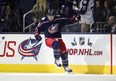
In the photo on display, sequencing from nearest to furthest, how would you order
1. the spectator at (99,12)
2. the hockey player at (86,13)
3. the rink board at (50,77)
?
the rink board at (50,77) < the hockey player at (86,13) < the spectator at (99,12)

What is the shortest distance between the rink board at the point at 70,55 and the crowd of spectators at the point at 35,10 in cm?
37

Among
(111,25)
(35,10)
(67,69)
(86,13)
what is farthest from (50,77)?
(111,25)

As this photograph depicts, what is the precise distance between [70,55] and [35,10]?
1.44 meters

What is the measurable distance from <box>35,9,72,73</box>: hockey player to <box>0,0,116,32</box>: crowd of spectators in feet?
0.60

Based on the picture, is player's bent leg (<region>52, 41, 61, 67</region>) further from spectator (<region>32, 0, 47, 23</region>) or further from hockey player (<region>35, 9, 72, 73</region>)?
spectator (<region>32, 0, 47, 23</region>)

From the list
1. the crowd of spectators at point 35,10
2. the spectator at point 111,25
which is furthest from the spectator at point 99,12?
the spectator at point 111,25

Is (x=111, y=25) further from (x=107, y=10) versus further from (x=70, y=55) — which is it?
(x=70, y=55)

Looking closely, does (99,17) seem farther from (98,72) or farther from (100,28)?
(98,72)

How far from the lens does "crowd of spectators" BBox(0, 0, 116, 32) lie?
422 inches

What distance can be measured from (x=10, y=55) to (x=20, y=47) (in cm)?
33

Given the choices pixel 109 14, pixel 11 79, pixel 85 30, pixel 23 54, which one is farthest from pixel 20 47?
pixel 109 14

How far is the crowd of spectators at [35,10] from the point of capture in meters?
10.7

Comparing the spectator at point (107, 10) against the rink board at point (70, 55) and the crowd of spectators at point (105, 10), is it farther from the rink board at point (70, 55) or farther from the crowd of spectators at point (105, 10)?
the rink board at point (70, 55)

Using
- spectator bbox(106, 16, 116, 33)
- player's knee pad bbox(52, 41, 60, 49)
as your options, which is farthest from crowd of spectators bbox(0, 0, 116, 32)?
player's knee pad bbox(52, 41, 60, 49)
